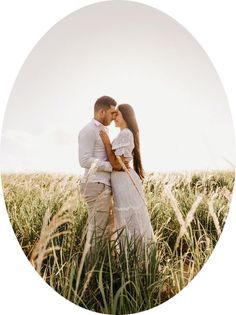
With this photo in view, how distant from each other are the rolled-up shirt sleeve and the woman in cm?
6

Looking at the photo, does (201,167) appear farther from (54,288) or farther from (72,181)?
(54,288)

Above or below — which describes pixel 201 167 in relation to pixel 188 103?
below

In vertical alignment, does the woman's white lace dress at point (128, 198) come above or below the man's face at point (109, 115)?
below

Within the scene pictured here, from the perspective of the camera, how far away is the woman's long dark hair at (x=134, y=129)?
212 inches

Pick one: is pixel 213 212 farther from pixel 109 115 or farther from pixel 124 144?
pixel 109 115

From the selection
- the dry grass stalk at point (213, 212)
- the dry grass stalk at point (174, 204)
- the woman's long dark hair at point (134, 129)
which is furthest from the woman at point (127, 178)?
the dry grass stalk at point (213, 212)

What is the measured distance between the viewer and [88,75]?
547cm

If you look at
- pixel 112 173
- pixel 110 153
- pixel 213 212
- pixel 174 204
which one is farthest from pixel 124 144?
pixel 213 212

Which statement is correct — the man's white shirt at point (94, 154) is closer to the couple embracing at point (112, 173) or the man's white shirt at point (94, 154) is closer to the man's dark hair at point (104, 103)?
the couple embracing at point (112, 173)

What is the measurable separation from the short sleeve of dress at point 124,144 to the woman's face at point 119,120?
44 mm

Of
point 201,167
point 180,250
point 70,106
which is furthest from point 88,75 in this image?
point 180,250

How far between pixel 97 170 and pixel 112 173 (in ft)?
0.37

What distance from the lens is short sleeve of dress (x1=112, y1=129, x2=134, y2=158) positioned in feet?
17.6

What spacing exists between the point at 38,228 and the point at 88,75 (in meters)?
1.23
